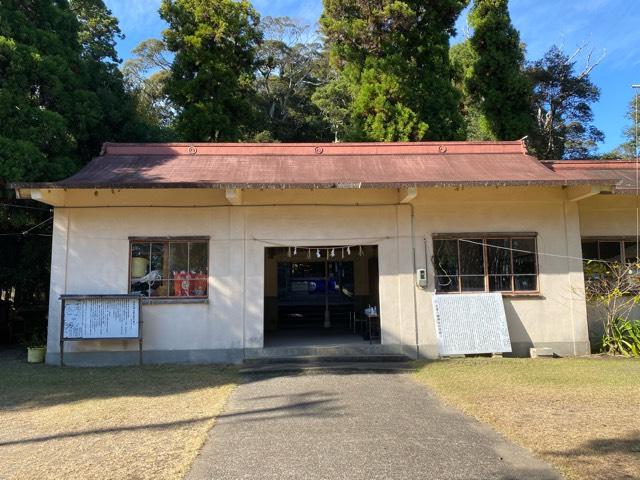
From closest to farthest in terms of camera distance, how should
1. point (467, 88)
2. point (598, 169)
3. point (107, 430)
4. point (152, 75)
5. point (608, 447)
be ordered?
point (608, 447)
point (107, 430)
point (598, 169)
point (467, 88)
point (152, 75)

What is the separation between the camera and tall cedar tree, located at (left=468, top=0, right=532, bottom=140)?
1955cm

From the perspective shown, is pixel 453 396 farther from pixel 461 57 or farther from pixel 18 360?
pixel 461 57

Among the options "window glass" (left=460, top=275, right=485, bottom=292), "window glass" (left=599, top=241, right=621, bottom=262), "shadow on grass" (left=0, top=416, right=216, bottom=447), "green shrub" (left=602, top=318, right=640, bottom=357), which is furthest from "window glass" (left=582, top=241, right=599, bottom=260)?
"shadow on grass" (left=0, top=416, right=216, bottom=447)

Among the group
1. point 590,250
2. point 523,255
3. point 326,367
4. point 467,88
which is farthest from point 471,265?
point 467,88

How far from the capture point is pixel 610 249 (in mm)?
11000

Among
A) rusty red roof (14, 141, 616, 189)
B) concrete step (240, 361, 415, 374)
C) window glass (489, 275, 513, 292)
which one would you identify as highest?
rusty red roof (14, 141, 616, 189)

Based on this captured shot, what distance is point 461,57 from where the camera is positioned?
897 inches

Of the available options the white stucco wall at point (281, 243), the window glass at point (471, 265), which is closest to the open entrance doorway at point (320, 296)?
the white stucco wall at point (281, 243)

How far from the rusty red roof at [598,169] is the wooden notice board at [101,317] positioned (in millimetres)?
9227

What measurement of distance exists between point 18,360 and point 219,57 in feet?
42.1

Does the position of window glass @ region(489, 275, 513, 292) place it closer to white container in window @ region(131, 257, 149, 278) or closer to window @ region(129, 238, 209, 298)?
window @ region(129, 238, 209, 298)

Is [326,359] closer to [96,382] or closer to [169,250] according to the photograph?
[169,250]

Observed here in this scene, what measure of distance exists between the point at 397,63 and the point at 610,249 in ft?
30.8

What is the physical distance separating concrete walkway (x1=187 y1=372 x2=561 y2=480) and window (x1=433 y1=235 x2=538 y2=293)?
3.52m
